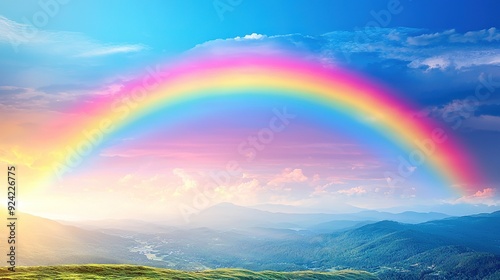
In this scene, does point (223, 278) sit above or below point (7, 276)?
below

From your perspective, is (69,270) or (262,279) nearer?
(69,270)

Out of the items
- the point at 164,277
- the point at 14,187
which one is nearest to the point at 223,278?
the point at 164,277

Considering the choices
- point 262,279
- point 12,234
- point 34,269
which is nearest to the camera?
point 12,234

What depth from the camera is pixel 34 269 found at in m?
128

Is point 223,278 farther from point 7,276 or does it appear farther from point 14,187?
point 14,187

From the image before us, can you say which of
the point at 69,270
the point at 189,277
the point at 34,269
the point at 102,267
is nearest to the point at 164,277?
the point at 189,277

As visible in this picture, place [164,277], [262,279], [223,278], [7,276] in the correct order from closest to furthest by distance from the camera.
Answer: [7,276] → [164,277] → [223,278] → [262,279]

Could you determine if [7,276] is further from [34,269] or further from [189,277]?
[189,277]

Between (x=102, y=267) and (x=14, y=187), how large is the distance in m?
56.9

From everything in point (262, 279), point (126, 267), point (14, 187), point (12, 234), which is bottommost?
point (262, 279)

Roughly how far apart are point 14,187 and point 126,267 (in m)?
65.0

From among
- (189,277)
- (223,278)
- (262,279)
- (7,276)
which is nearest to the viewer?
(7,276)

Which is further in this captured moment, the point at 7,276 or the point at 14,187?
the point at 7,276

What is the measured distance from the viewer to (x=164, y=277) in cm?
14125
